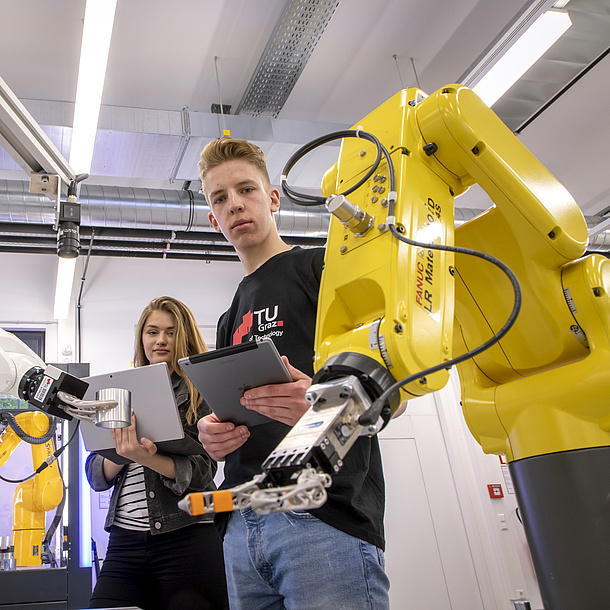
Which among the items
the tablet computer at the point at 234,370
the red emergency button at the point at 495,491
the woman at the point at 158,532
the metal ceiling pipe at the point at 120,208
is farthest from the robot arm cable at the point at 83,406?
the red emergency button at the point at 495,491

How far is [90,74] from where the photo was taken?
8.96 feet

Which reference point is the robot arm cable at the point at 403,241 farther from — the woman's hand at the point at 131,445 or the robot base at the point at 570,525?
the woman's hand at the point at 131,445

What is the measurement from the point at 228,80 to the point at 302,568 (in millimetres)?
3841

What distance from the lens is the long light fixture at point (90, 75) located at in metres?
2.43

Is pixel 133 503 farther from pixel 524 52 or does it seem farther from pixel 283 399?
pixel 524 52

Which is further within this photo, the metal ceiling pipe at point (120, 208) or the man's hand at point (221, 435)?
the metal ceiling pipe at point (120, 208)

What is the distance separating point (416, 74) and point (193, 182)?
2.11 m

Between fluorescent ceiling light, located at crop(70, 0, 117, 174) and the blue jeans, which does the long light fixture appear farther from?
the blue jeans

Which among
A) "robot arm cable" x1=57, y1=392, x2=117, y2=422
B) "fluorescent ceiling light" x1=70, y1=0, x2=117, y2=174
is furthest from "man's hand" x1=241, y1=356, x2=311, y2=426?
"fluorescent ceiling light" x1=70, y1=0, x2=117, y2=174

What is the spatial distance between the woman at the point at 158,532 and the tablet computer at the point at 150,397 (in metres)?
0.04

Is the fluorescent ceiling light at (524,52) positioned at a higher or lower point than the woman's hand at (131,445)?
higher

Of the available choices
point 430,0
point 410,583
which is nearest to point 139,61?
point 430,0

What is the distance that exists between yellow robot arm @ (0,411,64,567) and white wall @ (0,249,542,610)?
1283 millimetres

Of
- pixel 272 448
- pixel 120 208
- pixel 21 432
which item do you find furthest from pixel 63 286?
pixel 272 448
